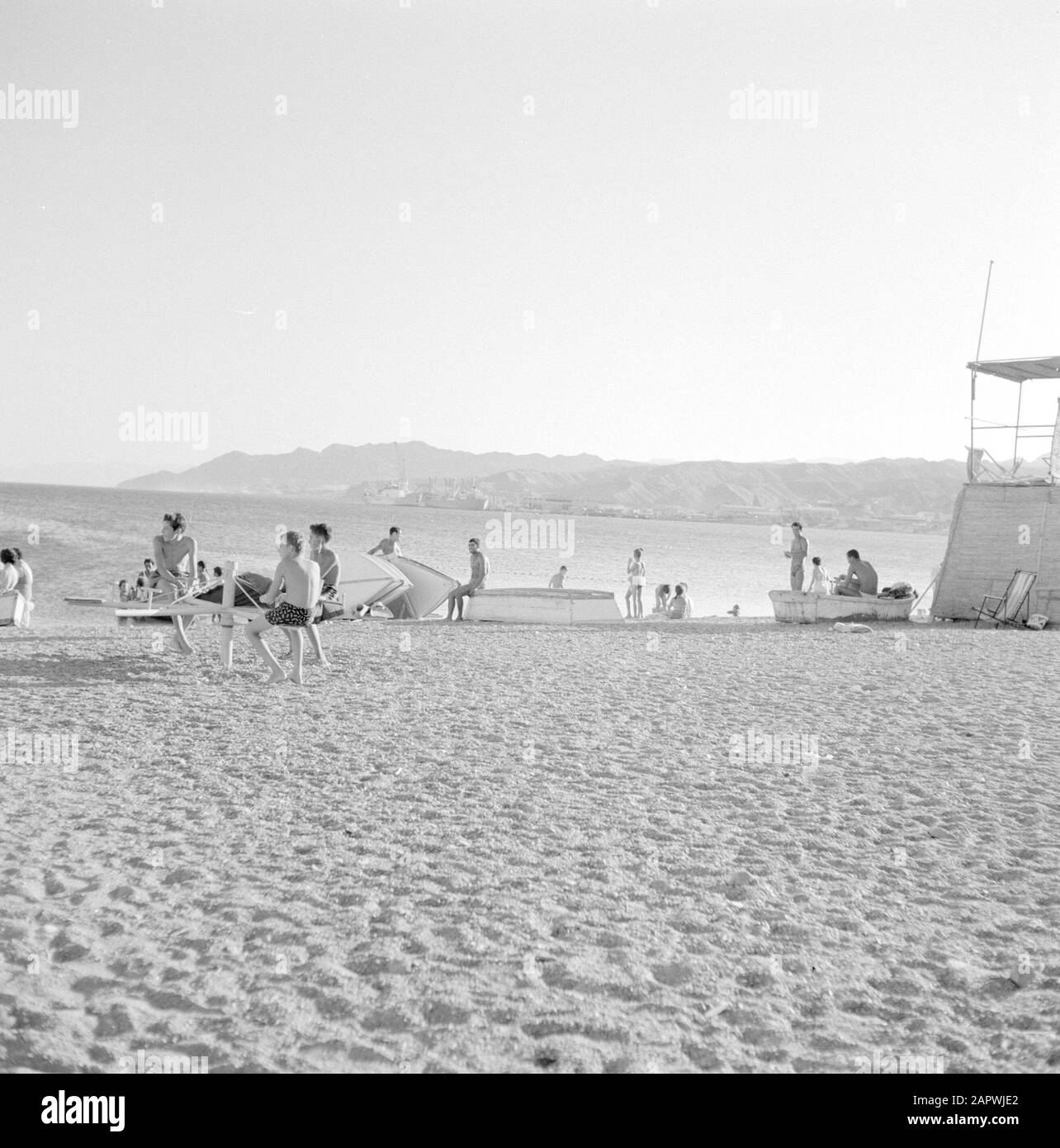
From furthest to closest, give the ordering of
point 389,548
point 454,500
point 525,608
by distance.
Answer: point 454,500 → point 389,548 → point 525,608

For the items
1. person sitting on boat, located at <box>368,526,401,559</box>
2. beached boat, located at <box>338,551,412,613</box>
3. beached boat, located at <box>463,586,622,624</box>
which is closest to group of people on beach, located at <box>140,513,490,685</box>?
beached boat, located at <box>338,551,412,613</box>

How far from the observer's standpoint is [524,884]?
13.4 feet

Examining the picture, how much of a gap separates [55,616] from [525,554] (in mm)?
40679

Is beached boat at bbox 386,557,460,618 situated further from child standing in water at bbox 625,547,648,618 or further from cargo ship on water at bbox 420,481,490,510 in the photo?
cargo ship on water at bbox 420,481,490,510

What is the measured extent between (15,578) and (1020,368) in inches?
628

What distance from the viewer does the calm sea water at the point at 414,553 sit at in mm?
33938

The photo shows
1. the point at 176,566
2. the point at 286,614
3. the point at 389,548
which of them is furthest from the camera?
the point at 389,548

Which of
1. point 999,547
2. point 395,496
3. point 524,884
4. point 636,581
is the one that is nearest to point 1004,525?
point 999,547

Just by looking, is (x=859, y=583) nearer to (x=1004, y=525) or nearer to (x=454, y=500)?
(x=1004, y=525)

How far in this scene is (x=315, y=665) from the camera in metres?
9.73

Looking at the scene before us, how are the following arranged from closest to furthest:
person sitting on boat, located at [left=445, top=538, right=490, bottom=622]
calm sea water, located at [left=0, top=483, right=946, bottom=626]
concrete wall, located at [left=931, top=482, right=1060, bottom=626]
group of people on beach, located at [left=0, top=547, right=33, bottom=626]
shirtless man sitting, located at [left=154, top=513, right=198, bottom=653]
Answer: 1. shirtless man sitting, located at [left=154, top=513, right=198, bottom=653]
2. group of people on beach, located at [left=0, top=547, right=33, bottom=626]
3. person sitting on boat, located at [left=445, top=538, right=490, bottom=622]
4. concrete wall, located at [left=931, top=482, right=1060, bottom=626]
5. calm sea water, located at [left=0, top=483, right=946, bottom=626]

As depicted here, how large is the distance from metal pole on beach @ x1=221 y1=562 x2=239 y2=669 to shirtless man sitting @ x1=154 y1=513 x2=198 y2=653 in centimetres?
77

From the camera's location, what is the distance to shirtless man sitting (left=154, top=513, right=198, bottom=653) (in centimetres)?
988
